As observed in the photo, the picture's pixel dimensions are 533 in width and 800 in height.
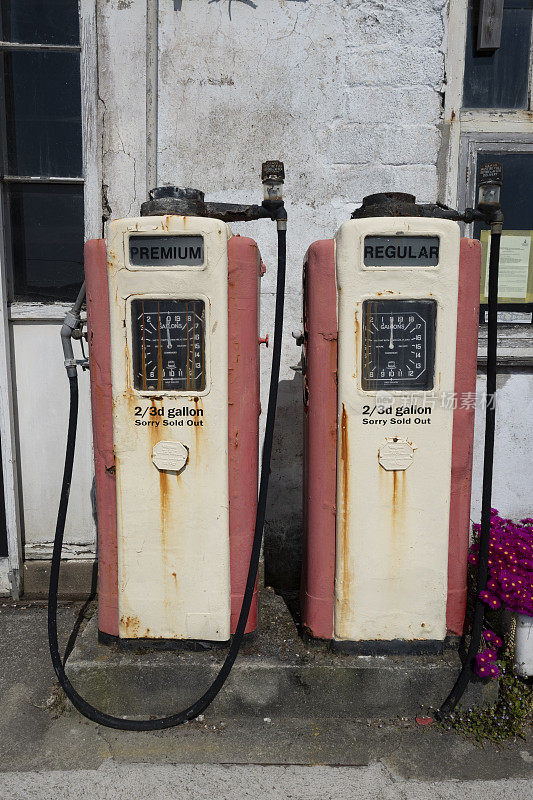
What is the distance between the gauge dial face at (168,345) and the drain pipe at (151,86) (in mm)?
1200

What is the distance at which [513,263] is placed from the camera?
133 inches

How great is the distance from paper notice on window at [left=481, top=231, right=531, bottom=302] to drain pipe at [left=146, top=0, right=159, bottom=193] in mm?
1888

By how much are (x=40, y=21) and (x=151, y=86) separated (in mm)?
736

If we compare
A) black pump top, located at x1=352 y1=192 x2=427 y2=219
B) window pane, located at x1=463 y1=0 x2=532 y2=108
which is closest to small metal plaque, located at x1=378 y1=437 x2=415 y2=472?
black pump top, located at x1=352 y1=192 x2=427 y2=219

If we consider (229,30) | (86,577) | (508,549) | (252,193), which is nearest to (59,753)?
(86,577)

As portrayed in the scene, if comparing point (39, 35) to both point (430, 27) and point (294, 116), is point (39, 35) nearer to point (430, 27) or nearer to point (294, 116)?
point (294, 116)

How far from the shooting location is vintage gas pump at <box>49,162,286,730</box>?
227cm

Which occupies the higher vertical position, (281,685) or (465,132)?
(465,132)

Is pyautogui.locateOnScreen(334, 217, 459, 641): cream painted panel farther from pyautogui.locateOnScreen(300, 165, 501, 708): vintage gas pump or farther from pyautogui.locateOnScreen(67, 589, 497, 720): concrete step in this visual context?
Answer: pyautogui.locateOnScreen(67, 589, 497, 720): concrete step

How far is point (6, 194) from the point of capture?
10.8ft

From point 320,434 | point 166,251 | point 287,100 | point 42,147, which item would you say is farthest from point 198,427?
point 42,147

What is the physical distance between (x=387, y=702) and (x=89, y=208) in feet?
9.28

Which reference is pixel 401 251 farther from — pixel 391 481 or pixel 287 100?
pixel 287 100

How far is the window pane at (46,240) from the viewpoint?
331 centimetres
